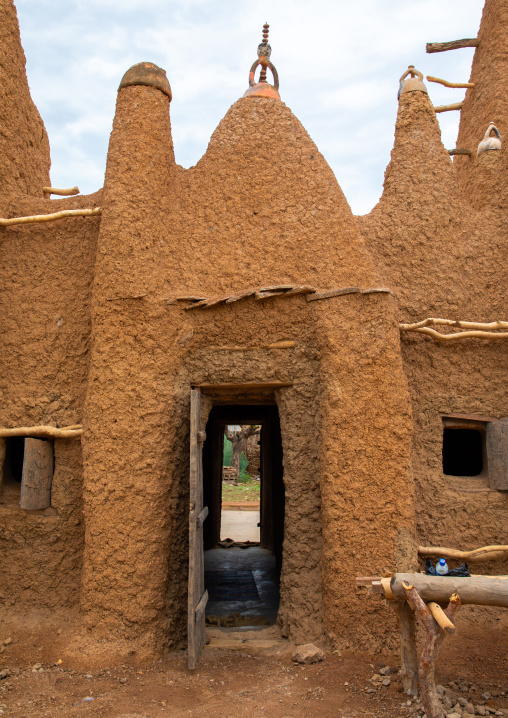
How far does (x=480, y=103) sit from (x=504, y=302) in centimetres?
348

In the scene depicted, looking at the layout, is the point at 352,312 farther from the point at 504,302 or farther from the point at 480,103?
the point at 480,103

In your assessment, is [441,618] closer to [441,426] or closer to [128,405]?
[441,426]

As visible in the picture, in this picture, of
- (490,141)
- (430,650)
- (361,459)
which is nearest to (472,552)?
(361,459)

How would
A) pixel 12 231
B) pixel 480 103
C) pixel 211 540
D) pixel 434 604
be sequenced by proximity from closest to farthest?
pixel 434 604 < pixel 12 231 < pixel 480 103 < pixel 211 540

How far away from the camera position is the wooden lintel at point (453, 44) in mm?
8117

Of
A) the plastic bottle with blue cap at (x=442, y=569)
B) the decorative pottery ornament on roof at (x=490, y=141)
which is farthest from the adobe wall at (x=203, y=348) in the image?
the decorative pottery ornament on roof at (x=490, y=141)

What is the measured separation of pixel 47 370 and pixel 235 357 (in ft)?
6.41

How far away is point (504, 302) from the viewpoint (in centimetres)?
616

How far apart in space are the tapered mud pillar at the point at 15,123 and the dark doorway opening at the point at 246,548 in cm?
440

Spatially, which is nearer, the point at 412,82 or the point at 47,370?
the point at 47,370

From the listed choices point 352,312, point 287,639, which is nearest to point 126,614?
point 287,639

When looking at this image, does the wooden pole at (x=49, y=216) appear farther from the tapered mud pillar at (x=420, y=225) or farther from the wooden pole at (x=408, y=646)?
the wooden pole at (x=408, y=646)

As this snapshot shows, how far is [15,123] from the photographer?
21.2ft

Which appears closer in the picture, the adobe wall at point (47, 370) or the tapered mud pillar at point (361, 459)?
the tapered mud pillar at point (361, 459)
